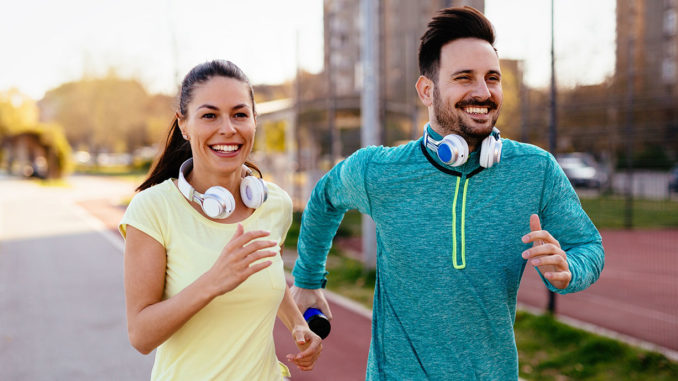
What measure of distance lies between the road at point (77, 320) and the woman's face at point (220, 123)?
366 cm

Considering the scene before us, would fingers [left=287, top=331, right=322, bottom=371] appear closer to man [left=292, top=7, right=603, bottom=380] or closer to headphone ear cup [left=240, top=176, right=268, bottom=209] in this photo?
man [left=292, top=7, right=603, bottom=380]

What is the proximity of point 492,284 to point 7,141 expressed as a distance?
170 feet

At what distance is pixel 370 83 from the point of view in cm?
1001

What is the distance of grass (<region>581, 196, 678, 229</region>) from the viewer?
1741 cm

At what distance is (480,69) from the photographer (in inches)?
87.7

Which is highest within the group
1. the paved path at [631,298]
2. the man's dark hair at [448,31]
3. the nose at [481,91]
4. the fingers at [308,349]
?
the man's dark hair at [448,31]

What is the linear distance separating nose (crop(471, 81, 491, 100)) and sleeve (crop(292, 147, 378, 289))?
497 mm

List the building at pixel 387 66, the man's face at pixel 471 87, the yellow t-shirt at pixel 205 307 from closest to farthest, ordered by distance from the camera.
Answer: the yellow t-shirt at pixel 205 307 < the man's face at pixel 471 87 < the building at pixel 387 66

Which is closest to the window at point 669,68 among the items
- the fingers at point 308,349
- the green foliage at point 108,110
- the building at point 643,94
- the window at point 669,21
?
the building at point 643,94

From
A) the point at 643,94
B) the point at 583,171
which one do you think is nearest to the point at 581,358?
the point at 643,94

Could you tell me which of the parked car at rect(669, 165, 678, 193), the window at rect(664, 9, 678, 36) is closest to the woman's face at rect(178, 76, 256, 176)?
the parked car at rect(669, 165, 678, 193)

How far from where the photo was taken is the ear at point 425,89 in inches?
93.6

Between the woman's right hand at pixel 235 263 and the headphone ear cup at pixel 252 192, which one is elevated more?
the headphone ear cup at pixel 252 192

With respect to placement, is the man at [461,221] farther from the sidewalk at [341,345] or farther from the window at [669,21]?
the window at [669,21]
